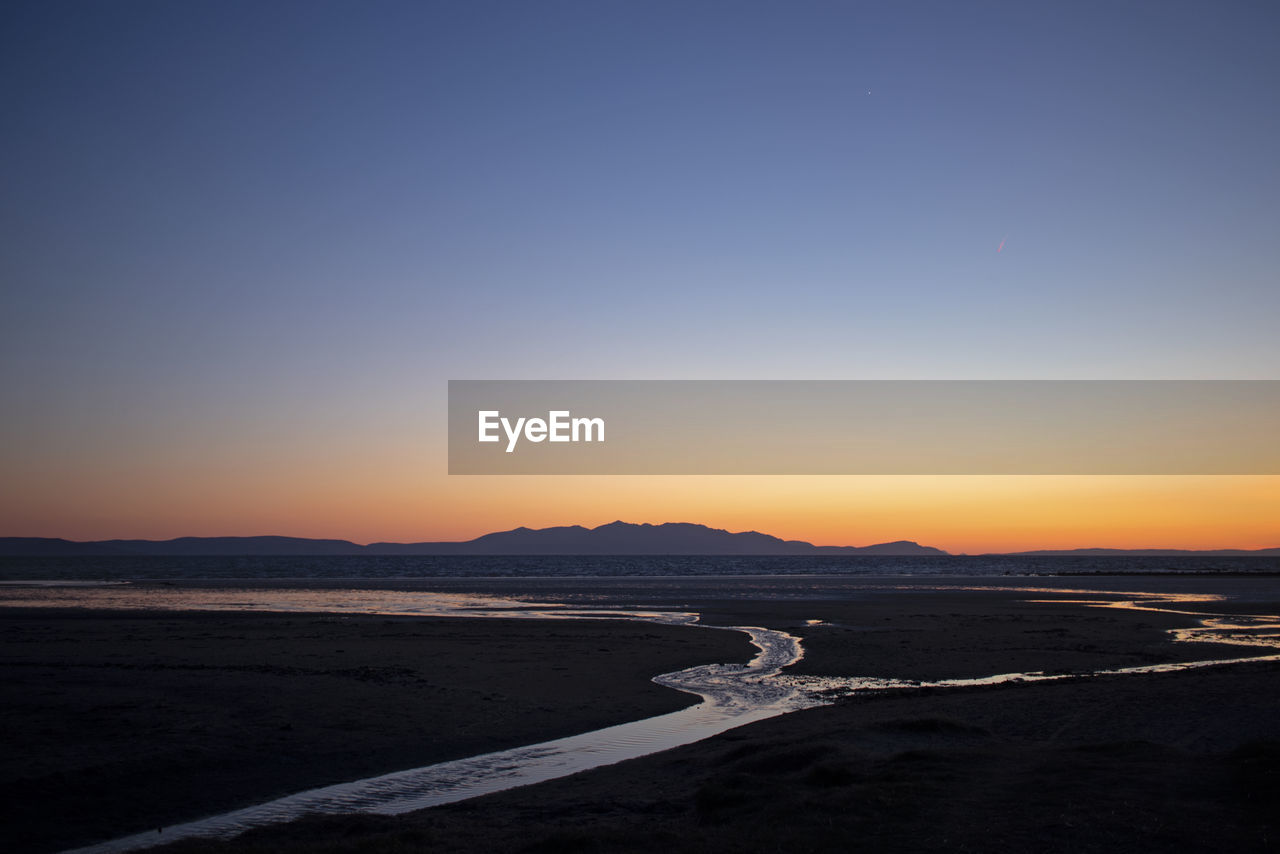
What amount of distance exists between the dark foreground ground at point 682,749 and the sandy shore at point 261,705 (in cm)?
8

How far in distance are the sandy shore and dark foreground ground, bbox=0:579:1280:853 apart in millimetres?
81

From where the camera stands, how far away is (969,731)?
14938mm

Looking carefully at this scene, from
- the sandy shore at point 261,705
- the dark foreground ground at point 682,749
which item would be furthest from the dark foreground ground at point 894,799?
the sandy shore at point 261,705

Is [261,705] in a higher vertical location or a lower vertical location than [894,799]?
lower

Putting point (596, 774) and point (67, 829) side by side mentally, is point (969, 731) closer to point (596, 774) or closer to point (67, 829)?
point (596, 774)

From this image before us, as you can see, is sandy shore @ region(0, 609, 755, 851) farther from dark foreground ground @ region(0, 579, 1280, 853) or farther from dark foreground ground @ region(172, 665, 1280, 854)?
dark foreground ground @ region(172, 665, 1280, 854)

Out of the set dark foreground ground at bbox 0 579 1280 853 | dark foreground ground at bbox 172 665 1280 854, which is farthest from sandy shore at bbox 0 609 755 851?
dark foreground ground at bbox 172 665 1280 854

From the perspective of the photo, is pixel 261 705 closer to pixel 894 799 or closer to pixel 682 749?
pixel 682 749

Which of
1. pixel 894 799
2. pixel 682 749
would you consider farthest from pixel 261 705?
pixel 894 799

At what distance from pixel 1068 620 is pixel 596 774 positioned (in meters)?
35.1

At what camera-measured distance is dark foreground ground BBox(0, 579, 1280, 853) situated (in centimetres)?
977

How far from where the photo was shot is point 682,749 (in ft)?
49.2

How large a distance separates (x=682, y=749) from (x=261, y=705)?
9.83 meters

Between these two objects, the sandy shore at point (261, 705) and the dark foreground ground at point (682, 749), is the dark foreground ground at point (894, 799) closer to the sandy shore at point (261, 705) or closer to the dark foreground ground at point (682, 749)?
the dark foreground ground at point (682, 749)
